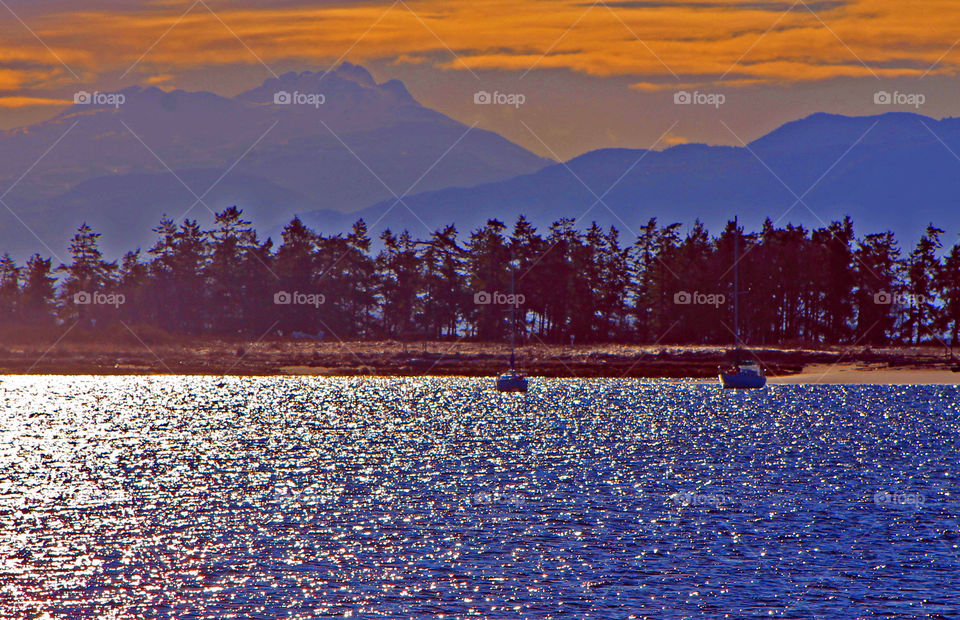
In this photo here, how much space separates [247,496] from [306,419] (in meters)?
42.8

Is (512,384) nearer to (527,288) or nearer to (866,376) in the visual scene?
(866,376)

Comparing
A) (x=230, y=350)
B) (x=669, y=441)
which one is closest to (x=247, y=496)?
(x=669, y=441)

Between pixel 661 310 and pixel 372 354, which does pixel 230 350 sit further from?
pixel 661 310

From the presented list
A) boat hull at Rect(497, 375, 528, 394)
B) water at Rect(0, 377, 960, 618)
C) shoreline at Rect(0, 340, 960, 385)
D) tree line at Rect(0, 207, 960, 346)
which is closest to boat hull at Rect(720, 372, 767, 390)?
shoreline at Rect(0, 340, 960, 385)

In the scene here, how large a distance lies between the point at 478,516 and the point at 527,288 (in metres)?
121

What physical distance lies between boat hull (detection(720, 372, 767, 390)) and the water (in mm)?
22517

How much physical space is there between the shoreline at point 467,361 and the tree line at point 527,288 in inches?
288

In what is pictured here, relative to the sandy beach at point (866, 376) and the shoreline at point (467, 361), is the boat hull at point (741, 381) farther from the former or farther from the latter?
the shoreline at point (467, 361)

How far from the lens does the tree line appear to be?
534 ft

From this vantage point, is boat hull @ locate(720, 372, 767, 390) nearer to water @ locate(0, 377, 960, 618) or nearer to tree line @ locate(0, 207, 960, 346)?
water @ locate(0, 377, 960, 618)

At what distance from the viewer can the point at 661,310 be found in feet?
536

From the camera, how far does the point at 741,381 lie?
119812mm

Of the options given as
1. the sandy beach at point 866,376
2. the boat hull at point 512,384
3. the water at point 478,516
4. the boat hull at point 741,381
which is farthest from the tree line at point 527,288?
the water at point 478,516

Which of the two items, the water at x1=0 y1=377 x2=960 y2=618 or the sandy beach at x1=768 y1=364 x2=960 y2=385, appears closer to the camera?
the water at x1=0 y1=377 x2=960 y2=618
